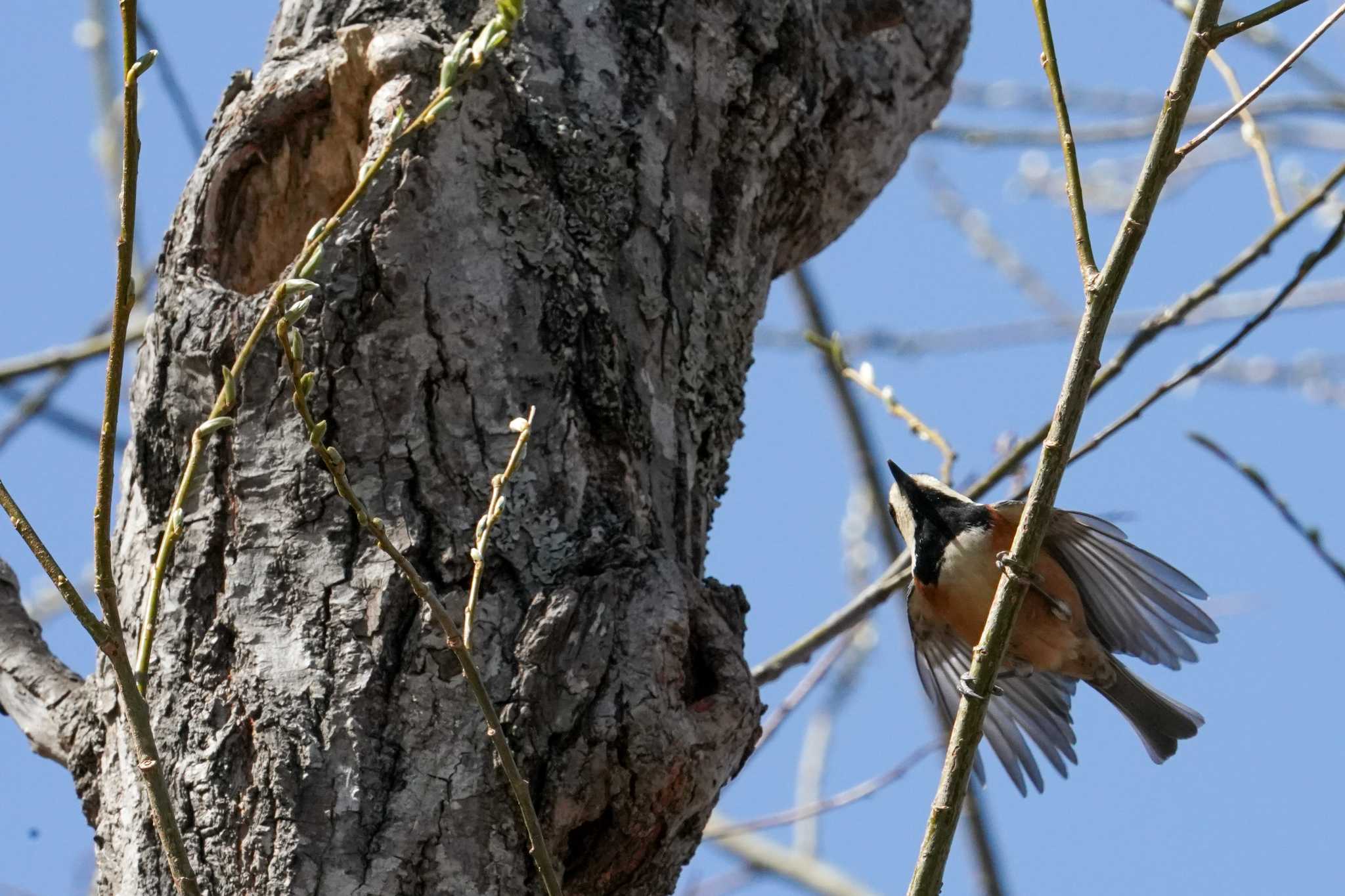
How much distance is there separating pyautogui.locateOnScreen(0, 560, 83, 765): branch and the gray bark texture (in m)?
0.06

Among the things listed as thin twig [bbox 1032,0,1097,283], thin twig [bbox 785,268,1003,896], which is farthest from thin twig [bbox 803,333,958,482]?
thin twig [bbox 1032,0,1097,283]

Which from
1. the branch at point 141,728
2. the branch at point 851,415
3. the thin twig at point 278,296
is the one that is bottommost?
the branch at point 141,728

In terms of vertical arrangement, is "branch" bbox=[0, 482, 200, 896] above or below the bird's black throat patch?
below

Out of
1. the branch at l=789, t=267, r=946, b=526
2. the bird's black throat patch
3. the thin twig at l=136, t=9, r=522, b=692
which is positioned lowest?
the thin twig at l=136, t=9, r=522, b=692

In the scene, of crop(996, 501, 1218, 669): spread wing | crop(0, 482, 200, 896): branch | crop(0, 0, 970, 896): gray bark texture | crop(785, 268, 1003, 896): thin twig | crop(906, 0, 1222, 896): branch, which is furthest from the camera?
crop(785, 268, 1003, 896): thin twig

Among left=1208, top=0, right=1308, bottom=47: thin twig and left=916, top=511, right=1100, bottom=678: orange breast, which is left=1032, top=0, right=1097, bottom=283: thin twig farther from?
left=916, top=511, right=1100, bottom=678: orange breast

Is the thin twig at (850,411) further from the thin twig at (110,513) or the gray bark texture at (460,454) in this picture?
the thin twig at (110,513)

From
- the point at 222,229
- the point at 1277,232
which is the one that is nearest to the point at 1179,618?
the point at 1277,232

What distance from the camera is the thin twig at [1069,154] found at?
137 cm

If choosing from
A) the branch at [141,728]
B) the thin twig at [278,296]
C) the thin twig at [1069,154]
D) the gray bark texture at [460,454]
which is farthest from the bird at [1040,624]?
the branch at [141,728]

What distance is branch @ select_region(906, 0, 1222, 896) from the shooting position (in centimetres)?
127

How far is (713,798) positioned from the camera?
67.7 inches

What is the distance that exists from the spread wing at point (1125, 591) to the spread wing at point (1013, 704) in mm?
242

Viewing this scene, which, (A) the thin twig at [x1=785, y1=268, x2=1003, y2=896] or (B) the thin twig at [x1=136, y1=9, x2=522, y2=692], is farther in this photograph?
(A) the thin twig at [x1=785, y1=268, x2=1003, y2=896]
